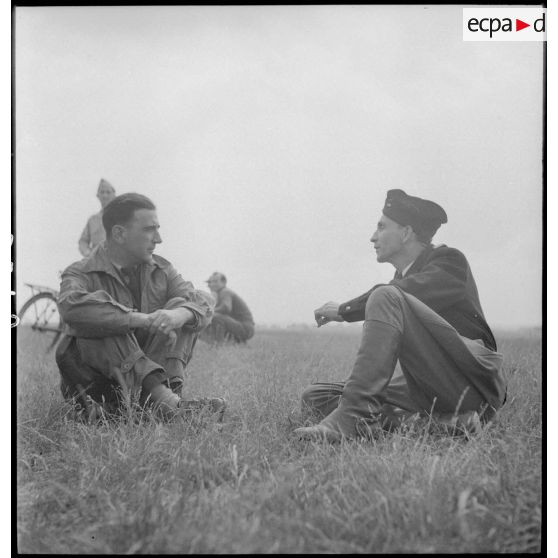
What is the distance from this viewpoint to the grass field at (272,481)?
2.61m

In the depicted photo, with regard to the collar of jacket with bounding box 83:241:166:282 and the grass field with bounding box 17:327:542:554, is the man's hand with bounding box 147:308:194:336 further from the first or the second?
the grass field with bounding box 17:327:542:554

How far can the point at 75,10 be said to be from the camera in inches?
137

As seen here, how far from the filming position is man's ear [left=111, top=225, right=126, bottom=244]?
3.53 metres

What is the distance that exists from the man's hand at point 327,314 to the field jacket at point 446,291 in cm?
4

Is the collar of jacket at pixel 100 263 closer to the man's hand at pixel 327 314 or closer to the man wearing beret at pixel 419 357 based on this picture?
the man's hand at pixel 327 314

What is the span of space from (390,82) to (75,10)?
167 centimetres

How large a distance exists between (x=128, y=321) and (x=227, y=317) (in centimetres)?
121

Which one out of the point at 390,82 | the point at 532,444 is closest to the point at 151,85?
the point at 390,82

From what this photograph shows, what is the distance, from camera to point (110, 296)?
347 cm

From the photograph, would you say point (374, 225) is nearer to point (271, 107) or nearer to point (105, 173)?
point (271, 107)

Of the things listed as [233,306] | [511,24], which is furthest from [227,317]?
[511,24]

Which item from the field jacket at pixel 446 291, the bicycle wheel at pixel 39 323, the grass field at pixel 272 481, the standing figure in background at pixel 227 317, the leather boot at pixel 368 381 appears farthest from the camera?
the standing figure in background at pixel 227 317

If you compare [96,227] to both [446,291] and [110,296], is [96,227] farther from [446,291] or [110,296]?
[446,291]

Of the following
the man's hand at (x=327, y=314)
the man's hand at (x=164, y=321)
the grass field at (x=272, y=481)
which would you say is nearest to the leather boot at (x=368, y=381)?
the grass field at (x=272, y=481)
